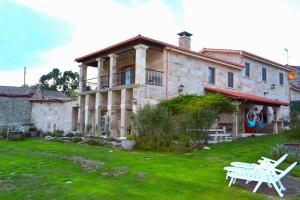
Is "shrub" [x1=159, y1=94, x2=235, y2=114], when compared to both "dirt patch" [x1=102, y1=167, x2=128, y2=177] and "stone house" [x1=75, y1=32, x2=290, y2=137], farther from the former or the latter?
"dirt patch" [x1=102, y1=167, x2=128, y2=177]

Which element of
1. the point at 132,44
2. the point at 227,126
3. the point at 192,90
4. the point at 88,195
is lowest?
the point at 88,195

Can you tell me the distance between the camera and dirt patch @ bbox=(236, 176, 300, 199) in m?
6.99

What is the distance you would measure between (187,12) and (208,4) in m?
1.53

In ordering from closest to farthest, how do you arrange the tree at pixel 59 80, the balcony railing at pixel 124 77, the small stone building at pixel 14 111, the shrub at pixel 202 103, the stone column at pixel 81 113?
the shrub at pixel 202 103 → the balcony railing at pixel 124 77 → the stone column at pixel 81 113 → the small stone building at pixel 14 111 → the tree at pixel 59 80

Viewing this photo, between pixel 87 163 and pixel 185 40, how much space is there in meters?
15.3

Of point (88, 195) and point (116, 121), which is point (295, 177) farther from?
point (116, 121)

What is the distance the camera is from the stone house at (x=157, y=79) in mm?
19233

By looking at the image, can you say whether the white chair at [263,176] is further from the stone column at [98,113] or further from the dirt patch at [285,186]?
the stone column at [98,113]

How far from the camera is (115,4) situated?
48.4ft

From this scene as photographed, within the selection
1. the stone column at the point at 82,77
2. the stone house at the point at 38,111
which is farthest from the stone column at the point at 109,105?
the stone house at the point at 38,111

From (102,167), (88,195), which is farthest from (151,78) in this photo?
(88,195)

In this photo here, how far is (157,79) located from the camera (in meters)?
19.9

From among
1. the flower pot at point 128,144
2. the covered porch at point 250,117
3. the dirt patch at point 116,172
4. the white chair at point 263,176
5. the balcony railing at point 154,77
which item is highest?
the balcony railing at point 154,77

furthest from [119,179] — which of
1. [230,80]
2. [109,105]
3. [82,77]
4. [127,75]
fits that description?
[230,80]
